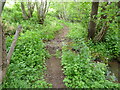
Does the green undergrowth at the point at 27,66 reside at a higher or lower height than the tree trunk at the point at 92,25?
lower

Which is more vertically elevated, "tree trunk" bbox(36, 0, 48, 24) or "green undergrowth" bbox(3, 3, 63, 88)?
"tree trunk" bbox(36, 0, 48, 24)

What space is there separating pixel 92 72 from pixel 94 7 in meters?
4.21

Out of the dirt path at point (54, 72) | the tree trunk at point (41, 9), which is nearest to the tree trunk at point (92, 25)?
the dirt path at point (54, 72)

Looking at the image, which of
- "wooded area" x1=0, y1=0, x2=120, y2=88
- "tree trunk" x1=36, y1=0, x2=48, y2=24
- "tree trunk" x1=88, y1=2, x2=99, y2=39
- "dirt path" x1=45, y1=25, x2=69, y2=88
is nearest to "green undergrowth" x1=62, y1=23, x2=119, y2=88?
"wooded area" x1=0, y1=0, x2=120, y2=88

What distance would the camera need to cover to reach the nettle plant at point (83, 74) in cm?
359

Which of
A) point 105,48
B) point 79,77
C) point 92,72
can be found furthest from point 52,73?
point 105,48

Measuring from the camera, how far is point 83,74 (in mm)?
4059

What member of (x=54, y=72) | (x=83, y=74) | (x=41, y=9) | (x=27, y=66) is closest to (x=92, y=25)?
(x=83, y=74)

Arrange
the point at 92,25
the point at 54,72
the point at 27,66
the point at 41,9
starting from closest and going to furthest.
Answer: the point at 27,66 < the point at 54,72 < the point at 92,25 < the point at 41,9

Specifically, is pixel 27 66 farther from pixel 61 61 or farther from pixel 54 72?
pixel 61 61

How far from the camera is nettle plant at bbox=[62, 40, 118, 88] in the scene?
3590 mm

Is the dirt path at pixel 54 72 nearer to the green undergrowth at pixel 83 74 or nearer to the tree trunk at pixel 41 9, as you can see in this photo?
the green undergrowth at pixel 83 74

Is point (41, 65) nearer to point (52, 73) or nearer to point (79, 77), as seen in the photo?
point (52, 73)

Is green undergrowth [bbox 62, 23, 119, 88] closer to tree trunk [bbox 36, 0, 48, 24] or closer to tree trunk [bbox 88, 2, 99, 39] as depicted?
→ tree trunk [bbox 88, 2, 99, 39]
